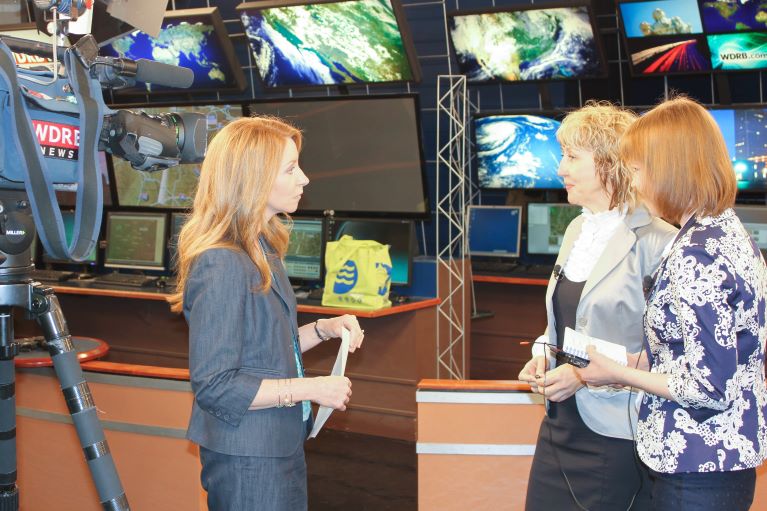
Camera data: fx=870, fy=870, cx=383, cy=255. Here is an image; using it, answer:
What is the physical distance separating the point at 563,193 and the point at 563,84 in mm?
730

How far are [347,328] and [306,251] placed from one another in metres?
3.32

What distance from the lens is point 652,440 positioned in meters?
1.69

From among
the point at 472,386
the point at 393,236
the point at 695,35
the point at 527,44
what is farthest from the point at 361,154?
the point at 472,386

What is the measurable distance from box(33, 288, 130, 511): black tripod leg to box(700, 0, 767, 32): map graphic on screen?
12.9 feet

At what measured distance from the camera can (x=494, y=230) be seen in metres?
5.79

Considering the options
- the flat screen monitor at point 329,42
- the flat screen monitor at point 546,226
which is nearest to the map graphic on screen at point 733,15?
the flat screen monitor at point 546,226

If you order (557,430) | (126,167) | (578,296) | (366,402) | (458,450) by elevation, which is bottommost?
(366,402)

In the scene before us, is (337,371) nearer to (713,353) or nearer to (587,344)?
(587,344)

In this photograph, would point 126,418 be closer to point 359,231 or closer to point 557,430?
point 557,430

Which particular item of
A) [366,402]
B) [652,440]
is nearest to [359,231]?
[366,402]

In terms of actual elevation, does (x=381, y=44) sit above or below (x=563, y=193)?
above

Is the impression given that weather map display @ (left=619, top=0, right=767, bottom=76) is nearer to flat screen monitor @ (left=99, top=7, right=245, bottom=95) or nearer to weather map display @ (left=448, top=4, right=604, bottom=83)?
weather map display @ (left=448, top=4, right=604, bottom=83)

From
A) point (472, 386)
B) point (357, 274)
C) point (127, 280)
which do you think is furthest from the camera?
point (127, 280)

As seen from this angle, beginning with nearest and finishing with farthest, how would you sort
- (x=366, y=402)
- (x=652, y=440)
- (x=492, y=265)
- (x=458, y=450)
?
(x=652, y=440), (x=458, y=450), (x=366, y=402), (x=492, y=265)
